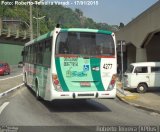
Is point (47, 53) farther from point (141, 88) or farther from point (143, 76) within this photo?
point (143, 76)

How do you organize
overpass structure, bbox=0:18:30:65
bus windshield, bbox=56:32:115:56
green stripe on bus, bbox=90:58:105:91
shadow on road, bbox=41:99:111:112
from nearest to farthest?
1. bus windshield, bbox=56:32:115:56
2. green stripe on bus, bbox=90:58:105:91
3. shadow on road, bbox=41:99:111:112
4. overpass structure, bbox=0:18:30:65

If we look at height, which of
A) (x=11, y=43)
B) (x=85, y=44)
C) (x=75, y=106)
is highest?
(x=11, y=43)

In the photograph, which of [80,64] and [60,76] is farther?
[80,64]

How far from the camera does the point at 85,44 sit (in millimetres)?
16500

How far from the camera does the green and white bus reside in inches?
637

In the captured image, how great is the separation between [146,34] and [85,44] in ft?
66.4

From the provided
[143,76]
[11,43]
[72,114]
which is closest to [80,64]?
[72,114]

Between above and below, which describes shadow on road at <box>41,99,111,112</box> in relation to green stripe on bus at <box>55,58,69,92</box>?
below

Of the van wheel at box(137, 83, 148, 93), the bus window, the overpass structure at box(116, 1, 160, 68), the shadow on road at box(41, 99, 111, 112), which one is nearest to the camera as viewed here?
the bus window

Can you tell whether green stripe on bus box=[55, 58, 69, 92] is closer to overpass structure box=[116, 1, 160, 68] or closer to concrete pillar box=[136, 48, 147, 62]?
overpass structure box=[116, 1, 160, 68]

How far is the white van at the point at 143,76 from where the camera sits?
89.8 feet

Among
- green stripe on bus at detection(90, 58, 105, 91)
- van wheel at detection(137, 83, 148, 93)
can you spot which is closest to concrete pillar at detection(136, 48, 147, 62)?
van wheel at detection(137, 83, 148, 93)

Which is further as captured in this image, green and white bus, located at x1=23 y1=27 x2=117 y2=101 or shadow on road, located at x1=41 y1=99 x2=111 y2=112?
shadow on road, located at x1=41 y1=99 x2=111 y2=112

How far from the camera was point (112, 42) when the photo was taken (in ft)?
55.2
